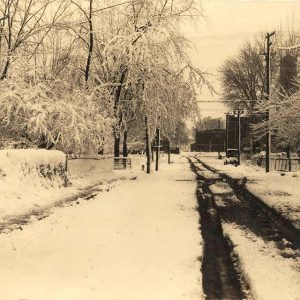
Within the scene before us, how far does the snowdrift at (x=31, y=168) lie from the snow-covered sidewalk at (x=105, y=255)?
2.97 metres

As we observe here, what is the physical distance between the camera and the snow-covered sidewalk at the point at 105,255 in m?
6.47

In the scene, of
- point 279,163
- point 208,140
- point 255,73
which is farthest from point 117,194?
point 208,140

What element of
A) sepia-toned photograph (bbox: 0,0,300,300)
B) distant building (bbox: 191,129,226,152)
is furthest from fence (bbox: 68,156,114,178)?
distant building (bbox: 191,129,226,152)

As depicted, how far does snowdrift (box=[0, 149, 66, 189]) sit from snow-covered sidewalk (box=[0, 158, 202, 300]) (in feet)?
9.75

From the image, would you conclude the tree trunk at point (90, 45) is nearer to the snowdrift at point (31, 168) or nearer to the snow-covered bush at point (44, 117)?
the snow-covered bush at point (44, 117)

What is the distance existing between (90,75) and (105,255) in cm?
2296

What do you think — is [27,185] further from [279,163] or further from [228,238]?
[279,163]

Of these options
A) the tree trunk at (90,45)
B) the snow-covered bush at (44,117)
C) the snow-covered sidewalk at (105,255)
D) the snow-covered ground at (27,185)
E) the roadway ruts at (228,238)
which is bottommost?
the roadway ruts at (228,238)

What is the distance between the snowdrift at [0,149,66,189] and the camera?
1672 cm

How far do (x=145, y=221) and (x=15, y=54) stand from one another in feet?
51.3

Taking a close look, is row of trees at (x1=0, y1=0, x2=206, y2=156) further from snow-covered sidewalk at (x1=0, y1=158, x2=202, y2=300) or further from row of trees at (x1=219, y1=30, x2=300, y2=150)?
row of trees at (x1=219, y1=30, x2=300, y2=150)

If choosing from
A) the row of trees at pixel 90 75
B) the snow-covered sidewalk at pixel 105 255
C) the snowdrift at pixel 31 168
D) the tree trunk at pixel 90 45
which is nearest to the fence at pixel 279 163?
the row of trees at pixel 90 75

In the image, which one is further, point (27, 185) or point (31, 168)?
point (31, 168)

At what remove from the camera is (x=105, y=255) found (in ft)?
28.5
